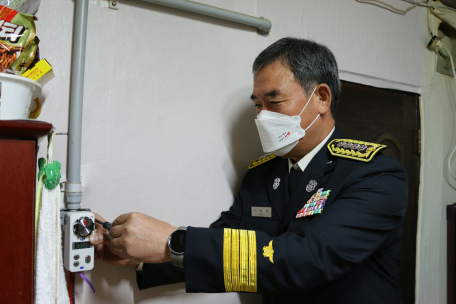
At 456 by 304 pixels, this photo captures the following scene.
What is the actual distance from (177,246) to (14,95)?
45cm

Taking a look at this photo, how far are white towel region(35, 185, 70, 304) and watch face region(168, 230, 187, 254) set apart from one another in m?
0.24

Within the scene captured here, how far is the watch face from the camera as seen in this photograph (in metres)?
0.79

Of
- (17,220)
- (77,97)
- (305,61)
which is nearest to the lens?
(17,220)

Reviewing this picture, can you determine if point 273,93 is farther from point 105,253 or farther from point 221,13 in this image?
point 105,253

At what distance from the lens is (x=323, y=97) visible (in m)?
1.14

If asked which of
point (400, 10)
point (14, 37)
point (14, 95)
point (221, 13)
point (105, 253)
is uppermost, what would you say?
point (400, 10)

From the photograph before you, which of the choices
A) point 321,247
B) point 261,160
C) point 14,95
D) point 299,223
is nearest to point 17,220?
point 14,95

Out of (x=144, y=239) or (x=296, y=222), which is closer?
(x=144, y=239)

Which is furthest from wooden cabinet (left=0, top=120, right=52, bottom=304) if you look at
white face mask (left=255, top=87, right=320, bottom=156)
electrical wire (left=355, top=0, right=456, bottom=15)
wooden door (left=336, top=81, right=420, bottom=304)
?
electrical wire (left=355, top=0, right=456, bottom=15)

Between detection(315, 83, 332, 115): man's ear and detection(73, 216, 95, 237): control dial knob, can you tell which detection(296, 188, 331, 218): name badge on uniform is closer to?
detection(315, 83, 332, 115): man's ear

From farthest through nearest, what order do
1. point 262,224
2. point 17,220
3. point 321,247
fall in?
point 262,224
point 321,247
point 17,220

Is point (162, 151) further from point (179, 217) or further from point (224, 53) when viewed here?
point (224, 53)

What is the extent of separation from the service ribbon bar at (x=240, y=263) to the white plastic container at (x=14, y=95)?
19.8 inches

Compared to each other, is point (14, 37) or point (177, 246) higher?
point (14, 37)
